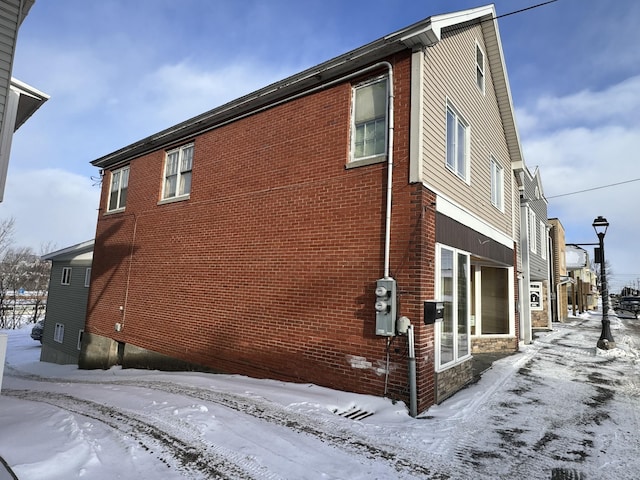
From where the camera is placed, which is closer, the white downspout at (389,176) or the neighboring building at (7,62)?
the neighboring building at (7,62)

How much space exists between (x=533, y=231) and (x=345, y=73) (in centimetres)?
1443

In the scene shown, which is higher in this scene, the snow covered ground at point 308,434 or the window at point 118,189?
the window at point 118,189

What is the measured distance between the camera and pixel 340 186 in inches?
307

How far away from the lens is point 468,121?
9.61m

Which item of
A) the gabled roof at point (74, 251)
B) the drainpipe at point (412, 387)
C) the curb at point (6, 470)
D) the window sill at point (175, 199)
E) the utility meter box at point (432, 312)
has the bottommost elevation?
the curb at point (6, 470)

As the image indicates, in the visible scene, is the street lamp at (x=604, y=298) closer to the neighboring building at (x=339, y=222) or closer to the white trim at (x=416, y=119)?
the neighboring building at (x=339, y=222)

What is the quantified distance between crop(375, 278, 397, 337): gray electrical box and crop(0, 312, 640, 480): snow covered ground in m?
1.18

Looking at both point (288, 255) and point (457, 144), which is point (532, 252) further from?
point (288, 255)

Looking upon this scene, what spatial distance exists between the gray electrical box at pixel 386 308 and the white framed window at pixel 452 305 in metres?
1.14

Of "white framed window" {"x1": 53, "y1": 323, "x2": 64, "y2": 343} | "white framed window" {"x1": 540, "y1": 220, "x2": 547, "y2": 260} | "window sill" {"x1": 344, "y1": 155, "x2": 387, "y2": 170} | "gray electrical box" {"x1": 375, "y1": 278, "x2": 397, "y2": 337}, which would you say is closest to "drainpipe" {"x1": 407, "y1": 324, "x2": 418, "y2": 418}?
"gray electrical box" {"x1": 375, "y1": 278, "x2": 397, "y2": 337}

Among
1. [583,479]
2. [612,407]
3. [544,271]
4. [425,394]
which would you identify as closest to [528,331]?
[544,271]

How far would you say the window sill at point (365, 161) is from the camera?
24.1 feet

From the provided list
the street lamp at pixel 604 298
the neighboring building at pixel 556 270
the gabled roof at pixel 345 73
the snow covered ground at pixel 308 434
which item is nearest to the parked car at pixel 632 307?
the neighboring building at pixel 556 270

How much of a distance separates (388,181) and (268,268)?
11.2ft
